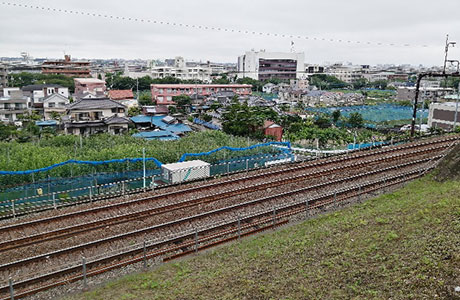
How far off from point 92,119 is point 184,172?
18091 mm

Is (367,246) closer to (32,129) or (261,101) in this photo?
(32,129)

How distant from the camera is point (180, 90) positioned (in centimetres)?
4712

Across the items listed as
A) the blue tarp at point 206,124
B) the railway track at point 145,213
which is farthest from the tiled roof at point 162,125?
the railway track at point 145,213

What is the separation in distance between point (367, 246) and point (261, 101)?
32400 mm

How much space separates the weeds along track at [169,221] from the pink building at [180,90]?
3266 cm

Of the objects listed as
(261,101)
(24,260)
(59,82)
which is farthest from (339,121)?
(59,82)

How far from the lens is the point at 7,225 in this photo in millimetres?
8594

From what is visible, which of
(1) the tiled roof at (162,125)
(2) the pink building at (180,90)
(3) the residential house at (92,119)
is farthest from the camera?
(2) the pink building at (180,90)

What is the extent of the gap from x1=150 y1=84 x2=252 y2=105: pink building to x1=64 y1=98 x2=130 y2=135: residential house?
51.6 ft

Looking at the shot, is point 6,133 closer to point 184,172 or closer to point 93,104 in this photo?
point 93,104

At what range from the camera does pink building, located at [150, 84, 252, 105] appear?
146 ft

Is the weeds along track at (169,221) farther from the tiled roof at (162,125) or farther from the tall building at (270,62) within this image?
the tall building at (270,62)

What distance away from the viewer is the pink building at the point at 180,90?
4465 cm

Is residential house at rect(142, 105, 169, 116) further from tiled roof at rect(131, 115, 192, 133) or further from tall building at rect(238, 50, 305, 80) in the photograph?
tall building at rect(238, 50, 305, 80)
